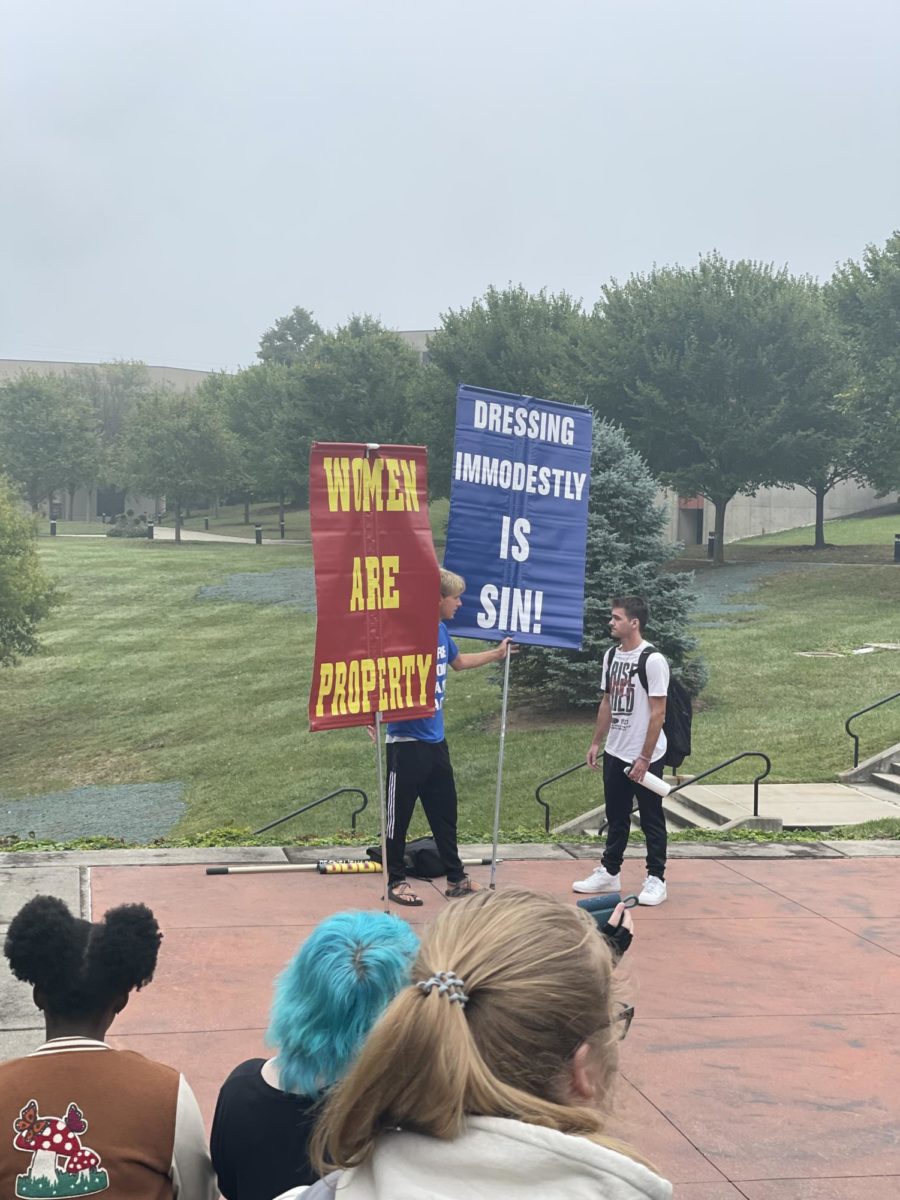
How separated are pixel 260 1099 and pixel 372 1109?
1190 mm

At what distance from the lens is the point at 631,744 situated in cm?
863

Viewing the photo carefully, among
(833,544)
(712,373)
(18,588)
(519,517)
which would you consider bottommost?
(18,588)

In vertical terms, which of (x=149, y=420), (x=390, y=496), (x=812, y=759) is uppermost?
(x=149, y=420)

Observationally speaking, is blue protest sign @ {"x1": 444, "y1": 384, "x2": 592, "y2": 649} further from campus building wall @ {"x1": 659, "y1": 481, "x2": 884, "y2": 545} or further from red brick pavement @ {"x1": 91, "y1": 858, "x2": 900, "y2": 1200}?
campus building wall @ {"x1": 659, "y1": 481, "x2": 884, "y2": 545}

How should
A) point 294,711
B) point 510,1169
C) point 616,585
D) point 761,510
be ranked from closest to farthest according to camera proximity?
point 510,1169 → point 616,585 → point 294,711 → point 761,510

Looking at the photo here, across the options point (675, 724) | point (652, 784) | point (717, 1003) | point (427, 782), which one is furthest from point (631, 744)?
point (717, 1003)

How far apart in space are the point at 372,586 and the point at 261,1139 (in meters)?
5.39

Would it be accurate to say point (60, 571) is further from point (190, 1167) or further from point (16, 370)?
point (16, 370)

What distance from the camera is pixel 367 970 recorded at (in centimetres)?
264

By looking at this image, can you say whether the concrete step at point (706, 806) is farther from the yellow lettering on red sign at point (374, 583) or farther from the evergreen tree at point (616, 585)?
the yellow lettering on red sign at point (374, 583)

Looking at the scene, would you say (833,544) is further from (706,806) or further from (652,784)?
(652,784)

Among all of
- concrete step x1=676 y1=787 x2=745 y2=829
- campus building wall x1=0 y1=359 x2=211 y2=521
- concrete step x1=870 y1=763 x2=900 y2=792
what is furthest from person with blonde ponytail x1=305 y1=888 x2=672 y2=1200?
campus building wall x1=0 y1=359 x2=211 y2=521

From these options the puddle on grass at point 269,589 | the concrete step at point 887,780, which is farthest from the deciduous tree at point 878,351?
the concrete step at point 887,780

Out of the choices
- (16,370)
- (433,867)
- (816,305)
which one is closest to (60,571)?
(816,305)
